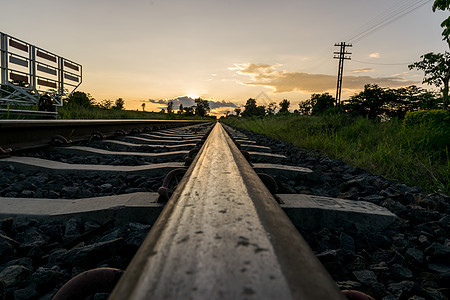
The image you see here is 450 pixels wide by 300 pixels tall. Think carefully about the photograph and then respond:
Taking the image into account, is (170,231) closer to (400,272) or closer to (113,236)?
(113,236)

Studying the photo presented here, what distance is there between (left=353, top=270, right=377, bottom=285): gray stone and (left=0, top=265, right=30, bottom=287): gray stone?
1.12 m

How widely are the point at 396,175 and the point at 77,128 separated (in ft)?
13.4

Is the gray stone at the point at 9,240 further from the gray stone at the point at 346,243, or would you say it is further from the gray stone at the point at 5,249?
the gray stone at the point at 346,243

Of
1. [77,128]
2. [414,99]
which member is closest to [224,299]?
[77,128]

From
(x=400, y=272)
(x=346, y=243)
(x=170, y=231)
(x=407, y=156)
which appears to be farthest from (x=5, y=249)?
(x=407, y=156)

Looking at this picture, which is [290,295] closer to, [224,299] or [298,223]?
[224,299]

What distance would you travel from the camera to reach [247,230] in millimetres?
583

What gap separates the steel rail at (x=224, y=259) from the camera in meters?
0.40

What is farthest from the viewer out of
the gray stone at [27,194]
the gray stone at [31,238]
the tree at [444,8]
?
the tree at [444,8]

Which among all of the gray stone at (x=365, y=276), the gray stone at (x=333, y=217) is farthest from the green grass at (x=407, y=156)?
the gray stone at (x=365, y=276)

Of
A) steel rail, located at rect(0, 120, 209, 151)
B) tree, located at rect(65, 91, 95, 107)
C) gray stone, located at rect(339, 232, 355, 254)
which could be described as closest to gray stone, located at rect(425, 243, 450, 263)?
gray stone, located at rect(339, 232, 355, 254)

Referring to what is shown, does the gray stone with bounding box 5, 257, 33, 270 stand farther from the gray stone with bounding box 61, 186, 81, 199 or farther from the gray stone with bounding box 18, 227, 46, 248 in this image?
the gray stone with bounding box 61, 186, 81, 199

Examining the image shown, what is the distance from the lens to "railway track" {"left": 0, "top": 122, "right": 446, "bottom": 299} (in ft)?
1.38

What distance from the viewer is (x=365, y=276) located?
0.93 m
